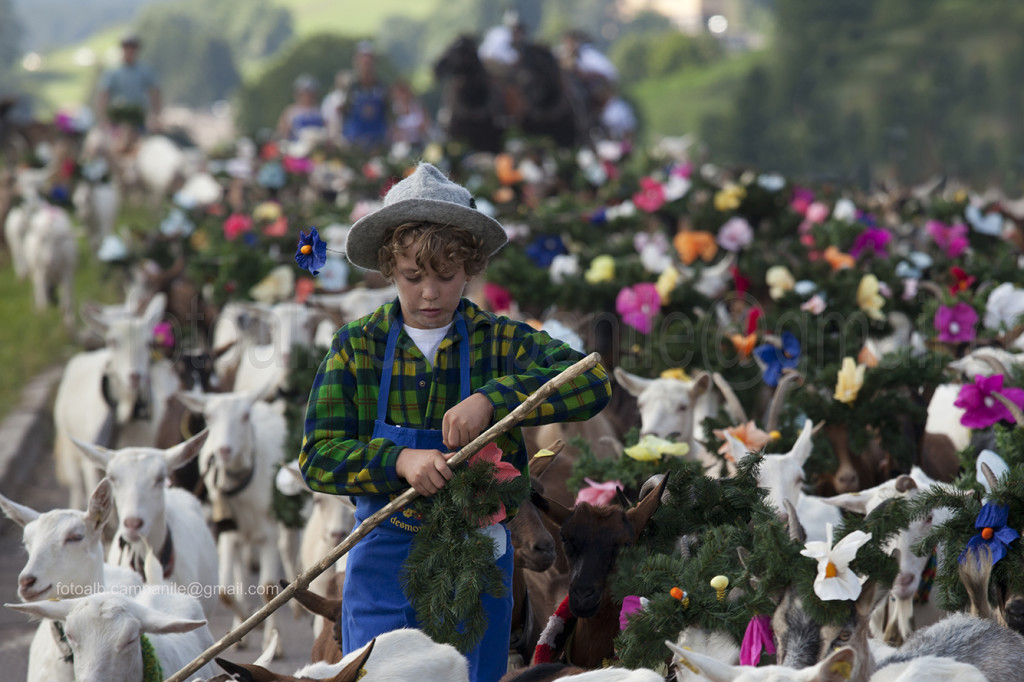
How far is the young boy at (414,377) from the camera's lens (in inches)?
138

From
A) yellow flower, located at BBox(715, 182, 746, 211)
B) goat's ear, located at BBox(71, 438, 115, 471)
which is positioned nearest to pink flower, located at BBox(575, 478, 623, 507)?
goat's ear, located at BBox(71, 438, 115, 471)

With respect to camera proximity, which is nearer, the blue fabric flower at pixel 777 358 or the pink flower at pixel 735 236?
the blue fabric flower at pixel 777 358

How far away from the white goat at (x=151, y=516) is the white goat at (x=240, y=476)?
2.47 feet

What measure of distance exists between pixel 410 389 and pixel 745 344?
423cm

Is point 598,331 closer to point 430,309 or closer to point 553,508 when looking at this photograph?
point 553,508

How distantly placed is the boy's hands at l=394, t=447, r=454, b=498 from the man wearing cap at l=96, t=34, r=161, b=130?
19.7m

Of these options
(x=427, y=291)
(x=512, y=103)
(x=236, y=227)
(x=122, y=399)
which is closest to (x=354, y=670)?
(x=427, y=291)

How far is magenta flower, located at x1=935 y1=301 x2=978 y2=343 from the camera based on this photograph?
7.45 meters

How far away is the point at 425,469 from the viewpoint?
11.1ft

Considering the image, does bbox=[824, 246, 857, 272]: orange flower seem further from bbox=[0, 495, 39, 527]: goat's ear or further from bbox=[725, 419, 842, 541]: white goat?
bbox=[0, 495, 39, 527]: goat's ear

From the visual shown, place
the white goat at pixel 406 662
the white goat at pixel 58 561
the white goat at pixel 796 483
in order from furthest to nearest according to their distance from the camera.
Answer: the white goat at pixel 796 483 < the white goat at pixel 58 561 < the white goat at pixel 406 662

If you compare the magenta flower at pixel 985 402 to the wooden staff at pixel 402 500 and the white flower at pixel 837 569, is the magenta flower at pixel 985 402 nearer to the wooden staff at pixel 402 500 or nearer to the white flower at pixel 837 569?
the white flower at pixel 837 569

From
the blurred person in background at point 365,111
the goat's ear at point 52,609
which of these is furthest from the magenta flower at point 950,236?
the blurred person in background at point 365,111

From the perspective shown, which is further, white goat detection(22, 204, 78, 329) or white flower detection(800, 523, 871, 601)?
white goat detection(22, 204, 78, 329)
